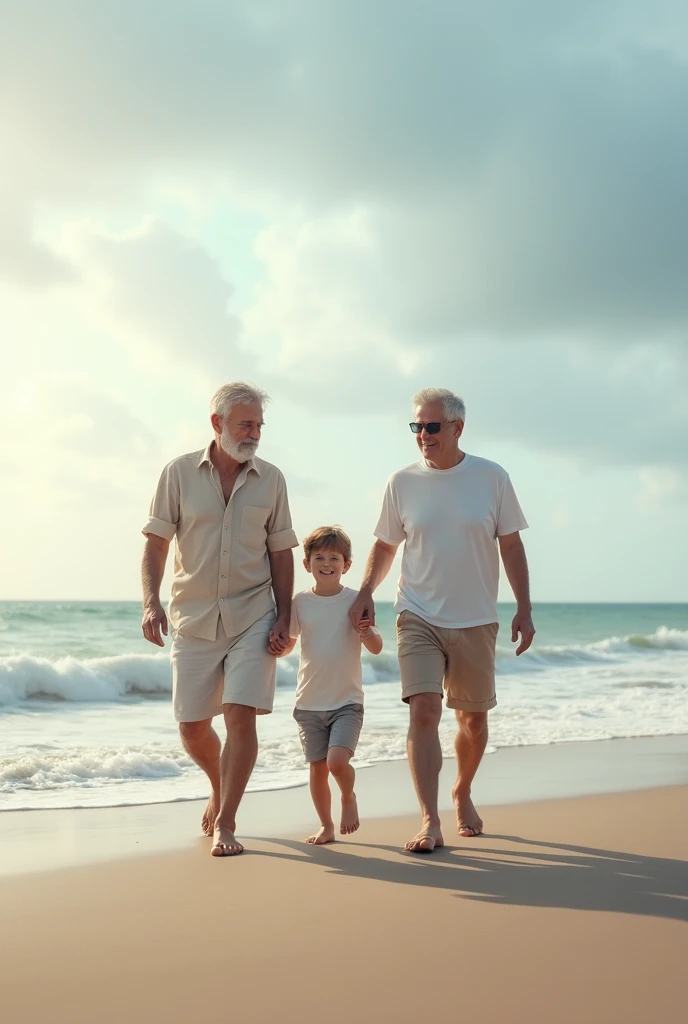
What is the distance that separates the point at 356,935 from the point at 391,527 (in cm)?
221

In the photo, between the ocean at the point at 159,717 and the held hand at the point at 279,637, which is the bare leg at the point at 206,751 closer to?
the held hand at the point at 279,637

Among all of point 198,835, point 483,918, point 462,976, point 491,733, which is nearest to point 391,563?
point 198,835

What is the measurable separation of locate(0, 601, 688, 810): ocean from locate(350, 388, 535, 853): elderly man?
6.47 feet

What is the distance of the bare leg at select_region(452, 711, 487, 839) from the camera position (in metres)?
4.95

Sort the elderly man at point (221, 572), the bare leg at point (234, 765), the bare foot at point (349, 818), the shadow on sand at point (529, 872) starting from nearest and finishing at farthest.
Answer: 1. the shadow on sand at point (529, 872)
2. the bare leg at point (234, 765)
3. the bare foot at point (349, 818)
4. the elderly man at point (221, 572)

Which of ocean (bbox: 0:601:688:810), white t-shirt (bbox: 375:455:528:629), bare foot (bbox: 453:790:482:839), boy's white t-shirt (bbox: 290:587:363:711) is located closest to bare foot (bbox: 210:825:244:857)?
boy's white t-shirt (bbox: 290:587:363:711)

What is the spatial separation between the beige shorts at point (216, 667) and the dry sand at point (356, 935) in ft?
2.09

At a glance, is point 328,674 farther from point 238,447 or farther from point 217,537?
point 238,447

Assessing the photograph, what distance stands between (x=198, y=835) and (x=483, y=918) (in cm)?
193

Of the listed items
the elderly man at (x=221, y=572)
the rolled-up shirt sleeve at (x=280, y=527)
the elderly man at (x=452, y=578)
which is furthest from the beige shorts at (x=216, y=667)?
the elderly man at (x=452, y=578)

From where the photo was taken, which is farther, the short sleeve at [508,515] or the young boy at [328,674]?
the short sleeve at [508,515]

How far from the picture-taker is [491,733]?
31.0ft

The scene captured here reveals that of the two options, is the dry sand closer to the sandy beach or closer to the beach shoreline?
the sandy beach

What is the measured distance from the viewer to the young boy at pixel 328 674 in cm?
476
